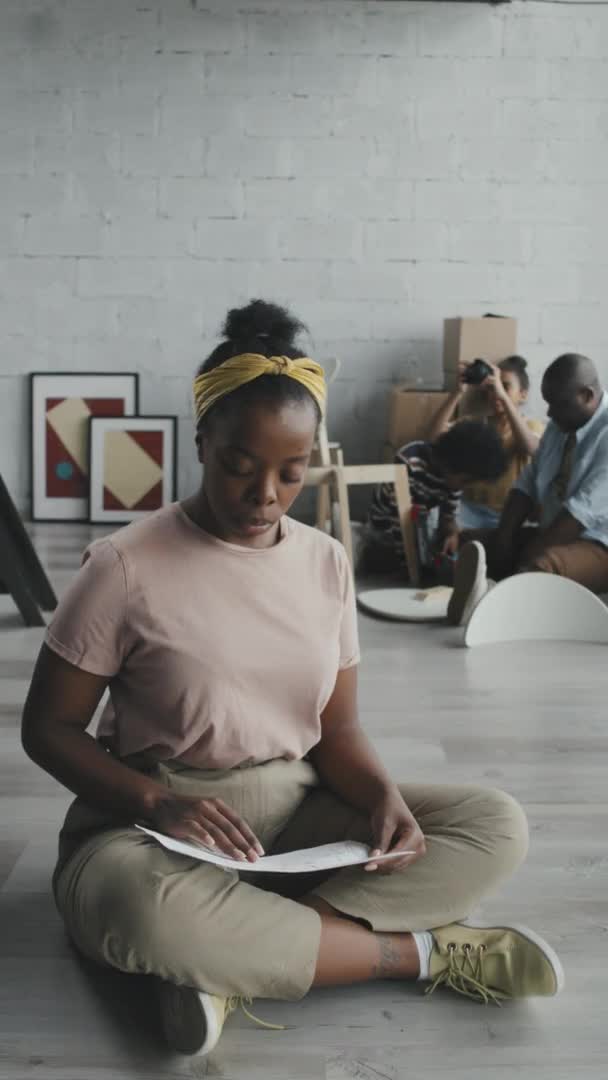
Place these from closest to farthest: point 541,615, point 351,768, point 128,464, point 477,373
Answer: point 351,768, point 541,615, point 477,373, point 128,464

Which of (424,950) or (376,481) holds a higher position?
(376,481)

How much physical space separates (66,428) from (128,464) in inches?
13.2

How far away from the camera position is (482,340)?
4.99 m

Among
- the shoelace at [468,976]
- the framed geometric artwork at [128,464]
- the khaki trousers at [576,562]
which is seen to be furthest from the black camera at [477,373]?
the shoelace at [468,976]

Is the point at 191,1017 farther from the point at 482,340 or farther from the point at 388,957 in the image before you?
the point at 482,340

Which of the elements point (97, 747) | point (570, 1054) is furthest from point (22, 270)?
point (570, 1054)

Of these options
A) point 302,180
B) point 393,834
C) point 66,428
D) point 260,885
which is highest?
point 302,180

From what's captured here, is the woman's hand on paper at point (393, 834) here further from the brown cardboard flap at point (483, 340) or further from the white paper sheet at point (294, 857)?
the brown cardboard flap at point (483, 340)

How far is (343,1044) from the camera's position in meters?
1.36

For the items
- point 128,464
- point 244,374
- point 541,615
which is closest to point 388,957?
point 244,374

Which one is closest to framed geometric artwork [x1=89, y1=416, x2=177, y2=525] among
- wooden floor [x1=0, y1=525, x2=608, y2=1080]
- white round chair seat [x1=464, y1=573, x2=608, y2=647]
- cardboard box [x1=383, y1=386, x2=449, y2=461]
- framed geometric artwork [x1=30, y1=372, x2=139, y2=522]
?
framed geometric artwork [x1=30, y1=372, x2=139, y2=522]

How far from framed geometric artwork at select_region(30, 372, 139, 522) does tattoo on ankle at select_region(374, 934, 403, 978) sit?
13.8ft

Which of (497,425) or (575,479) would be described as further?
(497,425)

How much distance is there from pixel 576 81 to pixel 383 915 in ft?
15.3
